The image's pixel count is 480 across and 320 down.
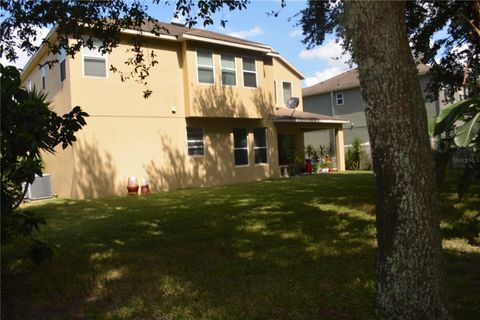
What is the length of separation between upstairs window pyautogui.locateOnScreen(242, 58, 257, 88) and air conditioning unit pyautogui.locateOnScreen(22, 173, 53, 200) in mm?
8791

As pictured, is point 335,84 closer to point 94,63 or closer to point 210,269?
point 94,63

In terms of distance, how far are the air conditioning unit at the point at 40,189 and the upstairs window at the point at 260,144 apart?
869 cm

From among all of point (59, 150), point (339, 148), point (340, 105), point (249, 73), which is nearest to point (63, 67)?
point (59, 150)

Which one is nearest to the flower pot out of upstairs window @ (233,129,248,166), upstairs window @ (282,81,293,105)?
upstairs window @ (233,129,248,166)

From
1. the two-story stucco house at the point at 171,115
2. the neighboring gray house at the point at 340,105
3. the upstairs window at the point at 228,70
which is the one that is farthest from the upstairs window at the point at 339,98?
the upstairs window at the point at 228,70

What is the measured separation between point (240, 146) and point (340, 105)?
14.7 meters

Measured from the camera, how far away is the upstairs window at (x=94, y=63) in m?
15.9

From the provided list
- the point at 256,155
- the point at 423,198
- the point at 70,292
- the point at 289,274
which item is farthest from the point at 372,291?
the point at 256,155

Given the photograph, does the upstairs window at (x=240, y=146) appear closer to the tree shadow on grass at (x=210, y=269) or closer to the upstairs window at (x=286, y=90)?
the upstairs window at (x=286, y=90)

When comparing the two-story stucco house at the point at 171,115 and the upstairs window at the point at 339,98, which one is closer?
the two-story stucco house at the point at 171,115

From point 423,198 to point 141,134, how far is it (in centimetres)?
1490

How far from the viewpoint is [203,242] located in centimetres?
754

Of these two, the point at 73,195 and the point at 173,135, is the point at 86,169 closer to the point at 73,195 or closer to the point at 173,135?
the point at 73,195

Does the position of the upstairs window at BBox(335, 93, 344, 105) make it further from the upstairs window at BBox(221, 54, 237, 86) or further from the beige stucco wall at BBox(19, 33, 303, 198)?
→ the upstairs window at BBox(221, 54, 237, 86)
